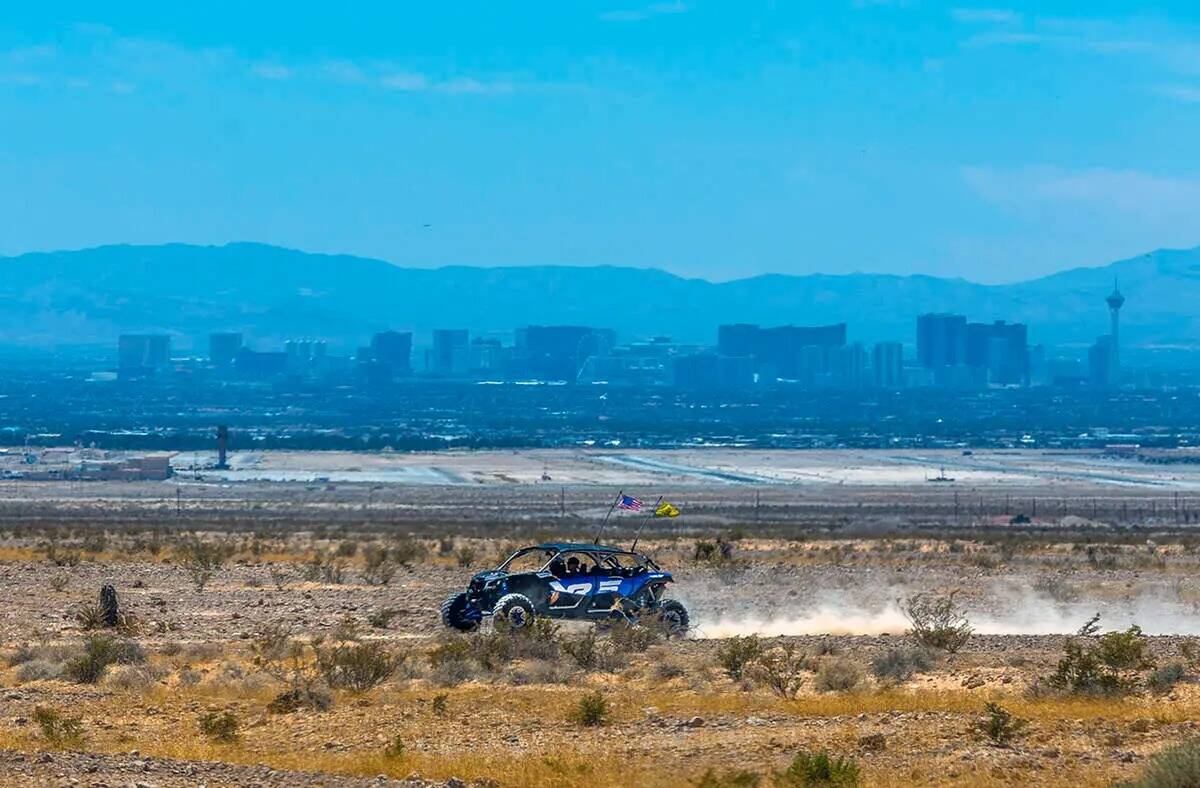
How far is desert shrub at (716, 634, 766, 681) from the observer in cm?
2225

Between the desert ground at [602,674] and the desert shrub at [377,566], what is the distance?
18cm

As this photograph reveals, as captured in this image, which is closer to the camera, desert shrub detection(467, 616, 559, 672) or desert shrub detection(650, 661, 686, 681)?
desert shrub detection(650, 661, 686, 681)

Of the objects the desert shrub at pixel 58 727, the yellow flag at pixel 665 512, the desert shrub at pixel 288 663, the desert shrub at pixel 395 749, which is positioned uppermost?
the yellow flag at pixel 665 512

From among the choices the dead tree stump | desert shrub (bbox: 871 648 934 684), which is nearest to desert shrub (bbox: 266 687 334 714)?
desert shrub (bbox: 871 648 934 684)

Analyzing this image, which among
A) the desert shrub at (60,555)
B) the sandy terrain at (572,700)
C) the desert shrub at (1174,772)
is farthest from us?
the desert shrub at (60,555)

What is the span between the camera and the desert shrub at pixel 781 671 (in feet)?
69.1

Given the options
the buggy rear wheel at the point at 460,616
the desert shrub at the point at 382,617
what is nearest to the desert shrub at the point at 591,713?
the buggy rear wheel at the point at 460,616

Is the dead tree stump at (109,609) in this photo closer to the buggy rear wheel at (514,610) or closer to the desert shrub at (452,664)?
the buggy rear wheel at (514,610)

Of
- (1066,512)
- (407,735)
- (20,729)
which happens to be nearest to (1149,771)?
(407,735)

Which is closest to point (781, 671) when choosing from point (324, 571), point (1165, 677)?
point (1165, 677)

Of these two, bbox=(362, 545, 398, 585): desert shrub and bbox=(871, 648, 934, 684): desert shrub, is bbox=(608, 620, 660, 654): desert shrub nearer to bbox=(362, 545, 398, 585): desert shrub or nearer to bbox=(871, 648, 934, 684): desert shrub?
bbox=(871, 648, 934, 684): desert shrub

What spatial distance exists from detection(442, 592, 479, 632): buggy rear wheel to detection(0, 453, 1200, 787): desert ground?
0.27 m

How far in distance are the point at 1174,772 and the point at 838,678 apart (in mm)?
7169

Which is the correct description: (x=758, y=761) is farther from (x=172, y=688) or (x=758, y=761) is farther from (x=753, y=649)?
(x=172, y=688)
